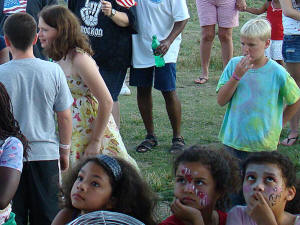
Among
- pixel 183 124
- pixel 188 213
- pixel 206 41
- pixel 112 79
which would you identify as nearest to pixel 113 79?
pixel 112 79

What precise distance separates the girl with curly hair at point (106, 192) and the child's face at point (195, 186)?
0.67 feet

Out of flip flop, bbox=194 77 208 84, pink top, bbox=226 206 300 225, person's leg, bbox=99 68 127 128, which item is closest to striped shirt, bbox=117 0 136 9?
person's leg, bbox=99 68 127 128

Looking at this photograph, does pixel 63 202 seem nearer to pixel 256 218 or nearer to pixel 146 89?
pixel 256 218

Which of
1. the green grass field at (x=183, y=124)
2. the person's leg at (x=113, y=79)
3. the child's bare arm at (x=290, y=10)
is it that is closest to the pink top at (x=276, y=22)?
the green grass field at (x=183, y=124)

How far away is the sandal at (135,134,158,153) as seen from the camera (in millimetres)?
6227

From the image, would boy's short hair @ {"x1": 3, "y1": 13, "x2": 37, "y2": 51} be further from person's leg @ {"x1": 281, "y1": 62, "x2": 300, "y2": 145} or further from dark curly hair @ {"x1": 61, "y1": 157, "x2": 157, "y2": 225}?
person's leg @ {"x1": 281, "y1": 62, "x2": 300, "y2": 145}

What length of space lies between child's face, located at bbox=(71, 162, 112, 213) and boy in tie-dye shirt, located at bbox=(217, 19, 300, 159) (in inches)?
60.5

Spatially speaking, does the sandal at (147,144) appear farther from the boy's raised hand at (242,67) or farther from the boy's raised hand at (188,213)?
the boy's raised hand at (188,213)

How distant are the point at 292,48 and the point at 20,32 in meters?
3.17

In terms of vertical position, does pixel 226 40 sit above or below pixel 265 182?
below

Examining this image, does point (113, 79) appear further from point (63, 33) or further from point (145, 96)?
point (63, 33)

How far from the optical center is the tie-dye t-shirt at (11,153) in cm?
300

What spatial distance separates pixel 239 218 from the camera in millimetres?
2887

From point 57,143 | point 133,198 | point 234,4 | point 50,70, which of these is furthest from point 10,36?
point 234,4
